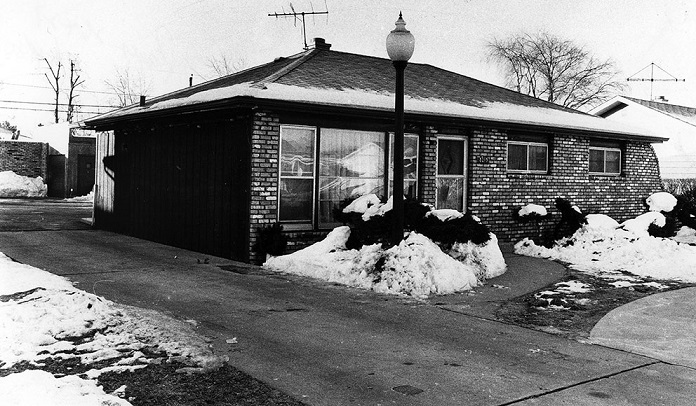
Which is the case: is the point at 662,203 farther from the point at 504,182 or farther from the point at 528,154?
the point at 504,182

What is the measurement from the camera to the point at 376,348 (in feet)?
22.1

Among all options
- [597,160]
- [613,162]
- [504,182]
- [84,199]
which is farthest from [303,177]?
[84,199]

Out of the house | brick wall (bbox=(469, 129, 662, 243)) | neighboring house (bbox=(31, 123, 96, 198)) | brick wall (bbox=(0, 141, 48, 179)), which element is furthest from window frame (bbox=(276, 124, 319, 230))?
brick wall (bbox=(0, 141, 48, 179))

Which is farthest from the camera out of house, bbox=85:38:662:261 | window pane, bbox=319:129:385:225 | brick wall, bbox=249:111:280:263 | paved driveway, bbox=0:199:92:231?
paved driveway, bbox=0:199:92:231

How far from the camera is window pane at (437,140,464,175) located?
15219 millimetres

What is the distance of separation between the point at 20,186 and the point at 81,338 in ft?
122

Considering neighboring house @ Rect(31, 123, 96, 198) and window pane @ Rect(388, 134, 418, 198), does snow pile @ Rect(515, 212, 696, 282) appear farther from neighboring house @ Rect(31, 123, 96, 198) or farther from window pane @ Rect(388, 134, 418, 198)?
neighboring house @ Rect(31, 123, 96, 198)

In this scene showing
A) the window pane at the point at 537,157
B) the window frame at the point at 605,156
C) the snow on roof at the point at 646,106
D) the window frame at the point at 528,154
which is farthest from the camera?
the snow on roof at the point at 646,106

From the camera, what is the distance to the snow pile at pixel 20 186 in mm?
39219

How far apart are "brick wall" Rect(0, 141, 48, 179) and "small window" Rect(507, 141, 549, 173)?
34.1 metres

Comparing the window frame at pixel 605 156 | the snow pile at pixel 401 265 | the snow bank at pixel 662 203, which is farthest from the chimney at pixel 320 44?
the snow bank at pixel 662 203

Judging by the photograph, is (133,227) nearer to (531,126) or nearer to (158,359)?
(531,126)

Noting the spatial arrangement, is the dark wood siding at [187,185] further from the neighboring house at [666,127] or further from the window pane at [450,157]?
the neighboring house at [666,127]

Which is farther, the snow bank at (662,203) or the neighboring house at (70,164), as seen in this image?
the neighboring house at (70,164)
